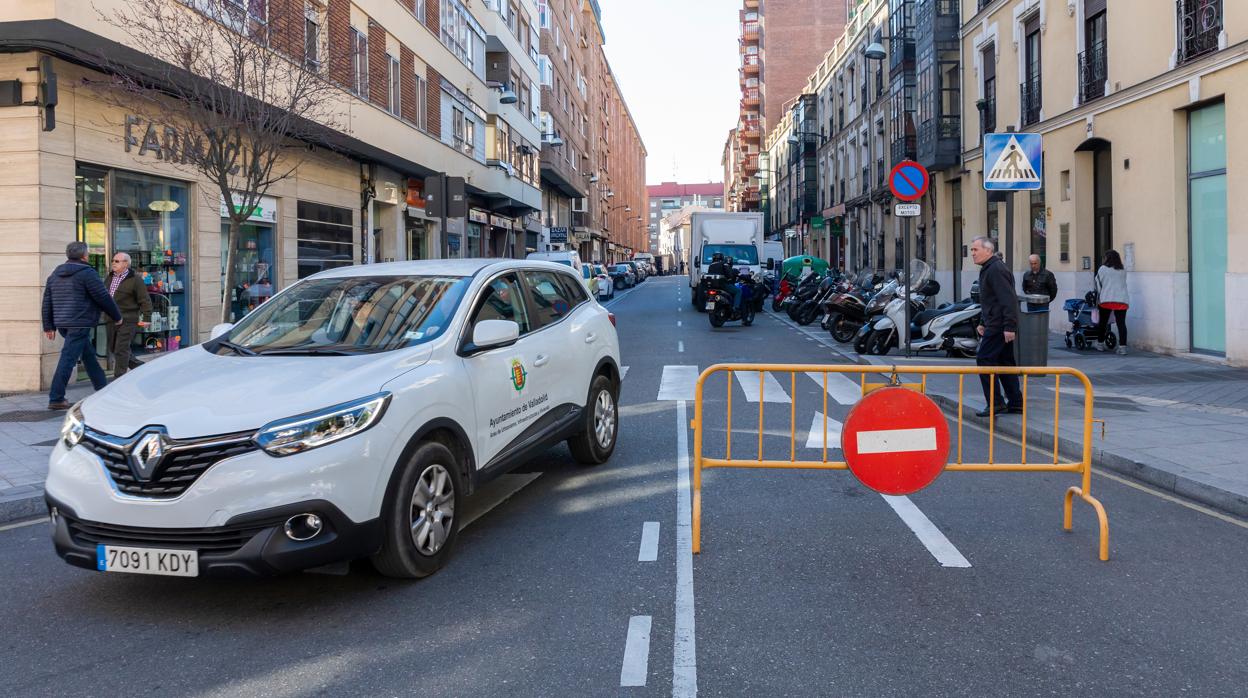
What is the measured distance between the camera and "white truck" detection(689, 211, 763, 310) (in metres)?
31.9

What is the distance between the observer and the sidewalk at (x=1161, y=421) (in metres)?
6.75

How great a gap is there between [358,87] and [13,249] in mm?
8806

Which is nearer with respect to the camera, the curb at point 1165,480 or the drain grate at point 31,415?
the curb at point 1165,480

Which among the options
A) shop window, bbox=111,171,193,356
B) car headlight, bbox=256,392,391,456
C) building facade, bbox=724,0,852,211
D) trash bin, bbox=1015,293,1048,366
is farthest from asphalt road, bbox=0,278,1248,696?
building facade, bbox=724,0,852,211

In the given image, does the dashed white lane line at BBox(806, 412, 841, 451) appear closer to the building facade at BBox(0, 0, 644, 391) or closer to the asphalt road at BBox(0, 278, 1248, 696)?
the asphalt road at BBox(0, 278, 1248, 696)

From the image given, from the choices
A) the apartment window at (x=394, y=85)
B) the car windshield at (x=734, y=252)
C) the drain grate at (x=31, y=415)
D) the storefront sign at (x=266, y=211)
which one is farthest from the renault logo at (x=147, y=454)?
the car windshield at (x=734, y=252)

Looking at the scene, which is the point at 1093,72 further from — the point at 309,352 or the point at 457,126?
the point at 457,126

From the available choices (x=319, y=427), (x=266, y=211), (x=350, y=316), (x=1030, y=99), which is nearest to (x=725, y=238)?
(x=1030, y=99)

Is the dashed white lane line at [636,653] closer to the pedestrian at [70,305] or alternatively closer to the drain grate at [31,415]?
the drain grate at [31,415]

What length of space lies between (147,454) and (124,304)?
26.5ft

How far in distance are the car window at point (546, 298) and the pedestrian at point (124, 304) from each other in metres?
6.33

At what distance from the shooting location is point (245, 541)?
13.5 ft

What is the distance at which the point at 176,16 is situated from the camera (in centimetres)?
1101

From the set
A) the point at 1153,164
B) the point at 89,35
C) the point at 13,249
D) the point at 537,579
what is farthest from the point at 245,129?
the point at 1153,164
